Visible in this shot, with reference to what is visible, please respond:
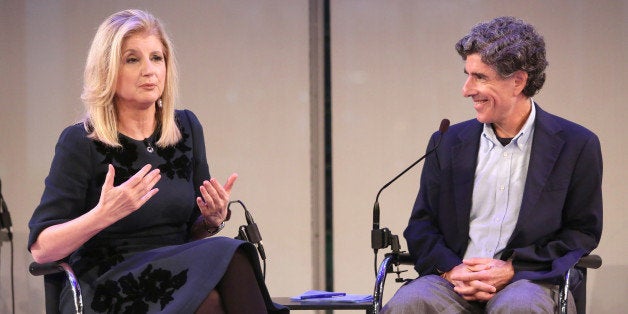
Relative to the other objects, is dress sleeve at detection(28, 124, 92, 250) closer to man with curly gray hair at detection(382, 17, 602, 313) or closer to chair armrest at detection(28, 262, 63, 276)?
chair armrest at detection(28, 262, 63, 276)

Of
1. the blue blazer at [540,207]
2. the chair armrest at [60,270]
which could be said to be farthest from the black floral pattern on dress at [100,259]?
the blue blazer at [540,207]

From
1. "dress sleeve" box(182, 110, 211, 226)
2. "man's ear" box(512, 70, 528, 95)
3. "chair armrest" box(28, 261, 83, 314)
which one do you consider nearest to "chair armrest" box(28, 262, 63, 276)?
"chair armrest" box(28, 261, 83, 314)

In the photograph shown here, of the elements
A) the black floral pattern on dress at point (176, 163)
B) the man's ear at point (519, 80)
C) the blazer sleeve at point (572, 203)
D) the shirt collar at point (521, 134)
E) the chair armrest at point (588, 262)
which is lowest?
the chair armrest at point (588, 262)

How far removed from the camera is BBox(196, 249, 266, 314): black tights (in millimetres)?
2709

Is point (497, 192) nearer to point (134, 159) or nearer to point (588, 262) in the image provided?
point (588, 262)

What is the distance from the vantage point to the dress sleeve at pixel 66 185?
2.94m

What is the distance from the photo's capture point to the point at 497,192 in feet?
10.3

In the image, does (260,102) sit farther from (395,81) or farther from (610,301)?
(610,301)

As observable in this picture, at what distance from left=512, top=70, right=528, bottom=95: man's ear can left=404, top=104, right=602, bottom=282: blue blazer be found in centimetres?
11

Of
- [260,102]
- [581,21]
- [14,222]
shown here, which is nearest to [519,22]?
[581,21]

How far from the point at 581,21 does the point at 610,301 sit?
1510mm

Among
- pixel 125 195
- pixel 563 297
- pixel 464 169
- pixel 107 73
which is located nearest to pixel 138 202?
pixel 125 195

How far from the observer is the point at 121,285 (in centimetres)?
286

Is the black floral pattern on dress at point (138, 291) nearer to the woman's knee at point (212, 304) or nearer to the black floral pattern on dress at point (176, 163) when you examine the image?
the woman's knee at point (212, 304)
